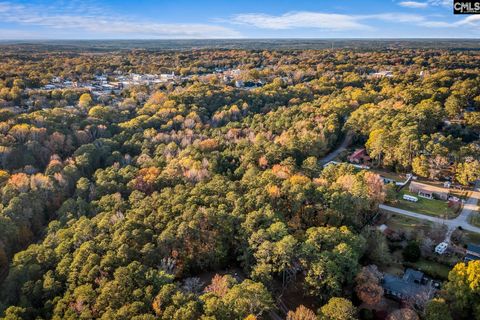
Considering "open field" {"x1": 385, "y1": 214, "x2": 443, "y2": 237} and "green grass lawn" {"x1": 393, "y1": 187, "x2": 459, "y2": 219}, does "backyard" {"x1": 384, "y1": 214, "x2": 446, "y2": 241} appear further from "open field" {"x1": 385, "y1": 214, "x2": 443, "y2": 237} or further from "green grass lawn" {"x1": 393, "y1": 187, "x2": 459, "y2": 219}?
"green grass lawn" {"x1": 393, "y1": 187, "x2": 459, "y2": 219}

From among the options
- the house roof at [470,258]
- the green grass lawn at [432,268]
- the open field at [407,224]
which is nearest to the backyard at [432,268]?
the green grass lawn at [432,268]

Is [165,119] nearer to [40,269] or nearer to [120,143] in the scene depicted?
[120,143]

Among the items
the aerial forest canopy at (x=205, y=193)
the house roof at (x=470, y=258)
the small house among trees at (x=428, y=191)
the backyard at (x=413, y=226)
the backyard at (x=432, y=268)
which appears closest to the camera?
the aerial forest canopy at (x=205, y=193)

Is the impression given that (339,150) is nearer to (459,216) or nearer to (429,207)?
(429,207)

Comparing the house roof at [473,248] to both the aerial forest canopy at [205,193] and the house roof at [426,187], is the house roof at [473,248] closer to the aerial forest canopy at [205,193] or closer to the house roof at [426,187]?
the aerial forest canopy at [205,193]

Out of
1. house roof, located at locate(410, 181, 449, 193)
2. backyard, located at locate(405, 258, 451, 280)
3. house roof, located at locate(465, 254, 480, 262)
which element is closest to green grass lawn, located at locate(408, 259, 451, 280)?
backyard, located at locate(405, 258, 451, 280)
